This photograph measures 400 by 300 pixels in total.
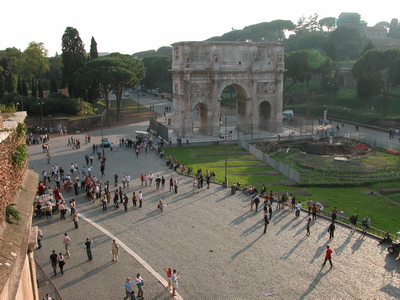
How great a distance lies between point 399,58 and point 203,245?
48.8 m

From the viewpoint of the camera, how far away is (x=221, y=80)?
158ft

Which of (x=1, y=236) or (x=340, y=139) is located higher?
(x=1, y=236)

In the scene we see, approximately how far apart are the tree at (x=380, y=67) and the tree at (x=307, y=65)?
188 inches

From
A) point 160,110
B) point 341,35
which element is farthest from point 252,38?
point 160,110

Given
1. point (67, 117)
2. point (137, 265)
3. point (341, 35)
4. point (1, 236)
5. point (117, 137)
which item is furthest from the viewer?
point (341, 35)

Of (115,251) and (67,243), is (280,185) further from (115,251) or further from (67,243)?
(67,243)

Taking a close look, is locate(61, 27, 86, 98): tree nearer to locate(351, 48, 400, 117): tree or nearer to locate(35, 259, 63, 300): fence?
locate(351, 48, 400, 117): tree

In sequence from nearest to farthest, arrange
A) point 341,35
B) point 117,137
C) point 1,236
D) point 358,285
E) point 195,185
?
point 1,236 → point 358,285 → point 195,185 → point 117,137 → point 341,35

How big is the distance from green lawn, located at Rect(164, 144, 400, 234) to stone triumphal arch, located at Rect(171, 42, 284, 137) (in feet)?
18.2

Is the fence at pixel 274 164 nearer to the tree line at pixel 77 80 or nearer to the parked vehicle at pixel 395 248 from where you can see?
the parked vehicle at pixel 395 248

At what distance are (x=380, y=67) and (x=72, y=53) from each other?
49334 mm

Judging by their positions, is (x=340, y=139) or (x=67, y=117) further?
(x=67, y=117)

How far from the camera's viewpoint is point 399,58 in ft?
185

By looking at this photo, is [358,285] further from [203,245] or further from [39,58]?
[39,58]
